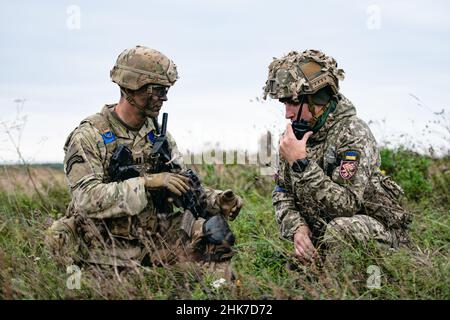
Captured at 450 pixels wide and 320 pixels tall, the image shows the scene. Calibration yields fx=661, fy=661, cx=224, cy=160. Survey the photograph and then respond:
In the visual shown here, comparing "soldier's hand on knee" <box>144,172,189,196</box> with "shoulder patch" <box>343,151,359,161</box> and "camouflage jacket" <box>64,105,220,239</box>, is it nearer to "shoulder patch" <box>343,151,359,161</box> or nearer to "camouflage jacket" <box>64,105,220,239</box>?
"camouflage jacket" <box>64,105,220,239</box>

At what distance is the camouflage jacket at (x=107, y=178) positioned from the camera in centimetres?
510

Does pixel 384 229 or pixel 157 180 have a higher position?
pixel 157 180

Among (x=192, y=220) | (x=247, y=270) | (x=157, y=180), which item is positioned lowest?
(x=247, y=270)

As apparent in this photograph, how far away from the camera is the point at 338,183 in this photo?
17.3 feet

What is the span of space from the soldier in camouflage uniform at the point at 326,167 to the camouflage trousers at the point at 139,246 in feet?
2.29

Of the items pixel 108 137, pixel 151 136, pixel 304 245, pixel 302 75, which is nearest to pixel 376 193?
pixel 304 245

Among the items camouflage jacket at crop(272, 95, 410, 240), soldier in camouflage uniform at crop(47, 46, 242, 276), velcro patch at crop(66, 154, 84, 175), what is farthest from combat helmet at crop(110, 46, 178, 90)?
camouflage jacket at crop(272, 95, 410, 240)

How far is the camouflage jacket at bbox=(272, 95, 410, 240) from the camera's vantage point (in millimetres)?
5160

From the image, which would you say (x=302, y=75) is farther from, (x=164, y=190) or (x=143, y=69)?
(x=164, y=190)
